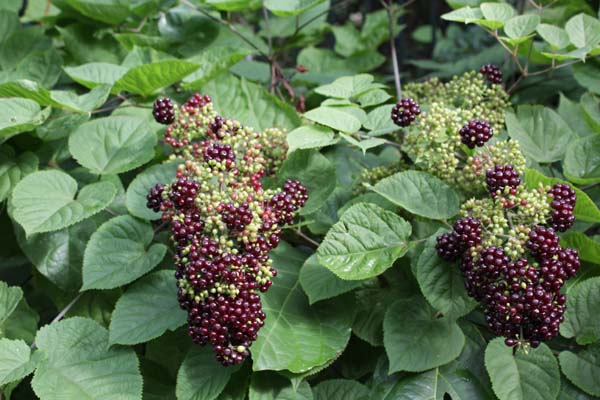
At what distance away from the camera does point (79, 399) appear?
153cm

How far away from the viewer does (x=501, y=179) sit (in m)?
1.48

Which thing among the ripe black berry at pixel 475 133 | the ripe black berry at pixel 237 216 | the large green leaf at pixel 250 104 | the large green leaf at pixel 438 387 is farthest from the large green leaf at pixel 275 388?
the large green leaf at pixel 250 104

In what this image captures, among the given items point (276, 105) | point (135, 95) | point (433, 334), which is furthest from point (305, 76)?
point (433, 334)

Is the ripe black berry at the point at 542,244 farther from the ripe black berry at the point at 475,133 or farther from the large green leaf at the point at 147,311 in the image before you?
the large green leaf at the point at 147,311

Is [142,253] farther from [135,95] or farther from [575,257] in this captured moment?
[575,257]

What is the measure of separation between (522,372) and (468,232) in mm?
409

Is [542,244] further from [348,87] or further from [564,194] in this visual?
[348,87]

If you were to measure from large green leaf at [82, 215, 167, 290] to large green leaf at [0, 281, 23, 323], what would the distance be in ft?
0.77

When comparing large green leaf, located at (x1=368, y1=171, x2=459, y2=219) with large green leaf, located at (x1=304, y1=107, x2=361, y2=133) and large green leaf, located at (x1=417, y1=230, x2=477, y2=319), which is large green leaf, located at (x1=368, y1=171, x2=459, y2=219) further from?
large green leaf, located at (x1=304, y1=107, x2=361, y2=133)

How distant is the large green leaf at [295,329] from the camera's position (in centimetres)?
154

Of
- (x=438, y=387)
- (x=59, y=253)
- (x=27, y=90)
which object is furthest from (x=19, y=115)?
(x=438, y=387)

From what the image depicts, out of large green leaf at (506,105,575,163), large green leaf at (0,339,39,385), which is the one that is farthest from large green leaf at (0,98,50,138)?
large green leaf at (506,105,575,163)

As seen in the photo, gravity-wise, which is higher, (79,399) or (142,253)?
(142,253)

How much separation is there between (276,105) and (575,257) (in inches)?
45.5
